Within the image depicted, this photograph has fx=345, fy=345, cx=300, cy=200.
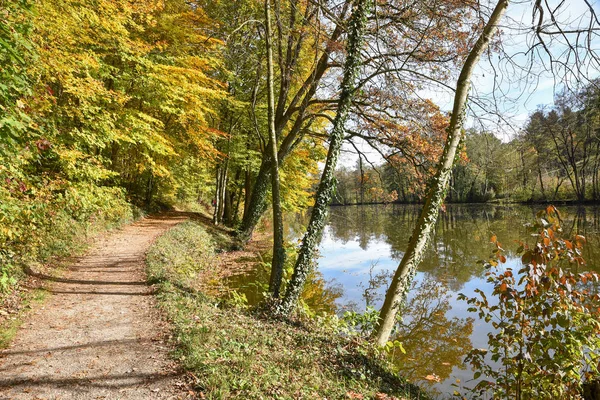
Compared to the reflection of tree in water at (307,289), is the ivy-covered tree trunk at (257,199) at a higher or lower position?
higher

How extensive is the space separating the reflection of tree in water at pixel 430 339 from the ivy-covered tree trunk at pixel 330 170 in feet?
7.81

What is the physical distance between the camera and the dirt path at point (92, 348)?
3.67 meters

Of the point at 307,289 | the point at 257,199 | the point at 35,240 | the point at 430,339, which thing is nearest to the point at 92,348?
the point at 35,240

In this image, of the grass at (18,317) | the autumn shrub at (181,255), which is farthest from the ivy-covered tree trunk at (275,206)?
the grass at (18,317)

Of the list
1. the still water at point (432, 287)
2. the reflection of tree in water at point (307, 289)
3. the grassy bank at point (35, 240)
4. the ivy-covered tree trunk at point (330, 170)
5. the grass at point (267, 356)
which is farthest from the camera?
the reflection of tree in water at point (307, 289)

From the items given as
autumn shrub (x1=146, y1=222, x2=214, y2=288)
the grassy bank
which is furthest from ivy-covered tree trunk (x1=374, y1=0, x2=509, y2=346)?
the grassy bank

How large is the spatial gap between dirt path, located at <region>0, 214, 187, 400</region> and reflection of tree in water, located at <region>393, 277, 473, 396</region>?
4.34 meters

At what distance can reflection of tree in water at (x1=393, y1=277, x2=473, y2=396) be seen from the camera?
667cm

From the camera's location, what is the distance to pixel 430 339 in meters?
7.96

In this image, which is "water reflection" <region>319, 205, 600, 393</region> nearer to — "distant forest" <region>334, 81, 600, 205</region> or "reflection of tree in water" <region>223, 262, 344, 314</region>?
"reflection of tree in water" <region>223, 262, 344, 314</region>

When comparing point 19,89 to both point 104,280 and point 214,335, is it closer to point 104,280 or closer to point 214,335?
point 214,335

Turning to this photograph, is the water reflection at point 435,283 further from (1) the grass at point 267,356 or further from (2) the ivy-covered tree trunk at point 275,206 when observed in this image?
(2) the ivy-covered tree trunk at point 275,206

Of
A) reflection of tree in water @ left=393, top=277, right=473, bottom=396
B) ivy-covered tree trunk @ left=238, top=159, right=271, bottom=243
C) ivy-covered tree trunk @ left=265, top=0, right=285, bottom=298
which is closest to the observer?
reflection of tree in water @ left=393, top=277, right=473, bottom=396

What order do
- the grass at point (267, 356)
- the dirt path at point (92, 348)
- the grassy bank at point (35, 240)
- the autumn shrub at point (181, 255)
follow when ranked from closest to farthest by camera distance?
the dirt path at point (92, 348)
the grass at point (267, 356)
the grassy bank at point (35, 240)
the autumn shrub at point (181, 255)
